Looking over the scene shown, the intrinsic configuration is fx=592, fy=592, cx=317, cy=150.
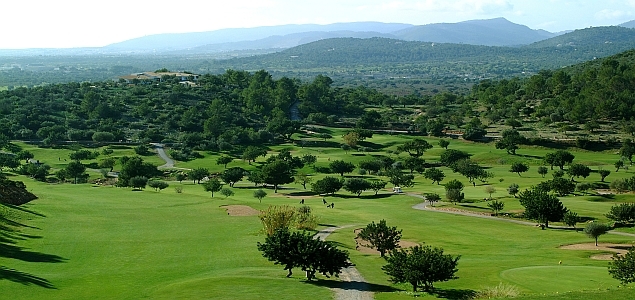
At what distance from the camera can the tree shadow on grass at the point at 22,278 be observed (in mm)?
42250

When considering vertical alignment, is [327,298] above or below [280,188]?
above

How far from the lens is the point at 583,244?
60.7m

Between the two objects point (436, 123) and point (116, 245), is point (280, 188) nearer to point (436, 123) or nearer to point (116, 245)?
point (116, 245)

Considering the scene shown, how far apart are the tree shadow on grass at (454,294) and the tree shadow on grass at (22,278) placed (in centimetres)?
2732

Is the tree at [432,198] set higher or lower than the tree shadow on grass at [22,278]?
lower

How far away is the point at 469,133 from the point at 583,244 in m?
106

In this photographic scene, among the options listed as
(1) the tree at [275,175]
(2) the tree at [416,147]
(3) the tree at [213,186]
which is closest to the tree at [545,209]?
(1) the tree at [275,175]

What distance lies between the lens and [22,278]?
43.0 metres

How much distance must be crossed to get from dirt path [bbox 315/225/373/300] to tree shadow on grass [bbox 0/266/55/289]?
20.7 meters

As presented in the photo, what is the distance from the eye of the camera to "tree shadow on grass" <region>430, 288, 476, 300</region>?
3959 cm

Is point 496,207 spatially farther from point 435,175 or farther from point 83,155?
point 83,155

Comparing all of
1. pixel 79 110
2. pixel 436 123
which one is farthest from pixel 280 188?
pixel 79 110

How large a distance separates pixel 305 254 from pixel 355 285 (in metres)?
4.36

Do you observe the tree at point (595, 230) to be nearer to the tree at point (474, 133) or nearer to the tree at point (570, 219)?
the tree at point (570, 219)
